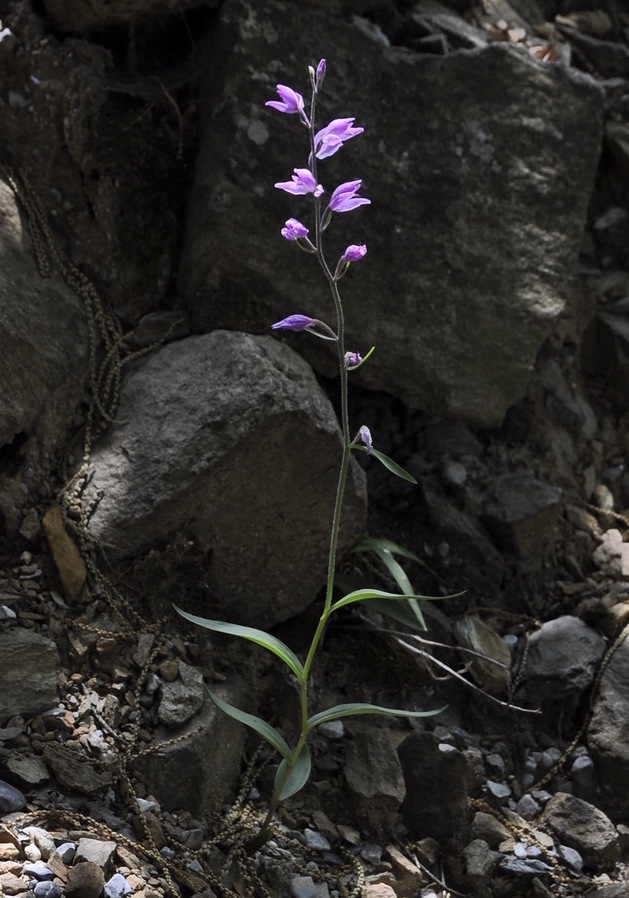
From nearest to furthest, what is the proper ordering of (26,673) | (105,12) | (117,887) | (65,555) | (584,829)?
(117,887) → (26,673) → (65,555) → (584,829) → (105,12)

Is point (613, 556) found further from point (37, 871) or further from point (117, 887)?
point (37, 871)

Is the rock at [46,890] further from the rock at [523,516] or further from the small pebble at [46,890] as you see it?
the rock at [523,516]

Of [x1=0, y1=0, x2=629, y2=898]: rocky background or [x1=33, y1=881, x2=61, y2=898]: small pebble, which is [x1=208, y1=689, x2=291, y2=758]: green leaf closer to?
[x1=0, y1=0, x2=629, y2=898]: rocky background

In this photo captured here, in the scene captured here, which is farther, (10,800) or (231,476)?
(231,476)

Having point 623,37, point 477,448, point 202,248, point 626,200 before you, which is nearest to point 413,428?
point 477,448

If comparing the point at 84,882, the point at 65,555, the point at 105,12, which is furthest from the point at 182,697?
the point at 105,12

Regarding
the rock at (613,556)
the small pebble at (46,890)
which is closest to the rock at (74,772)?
the small pebble at (46,890)
